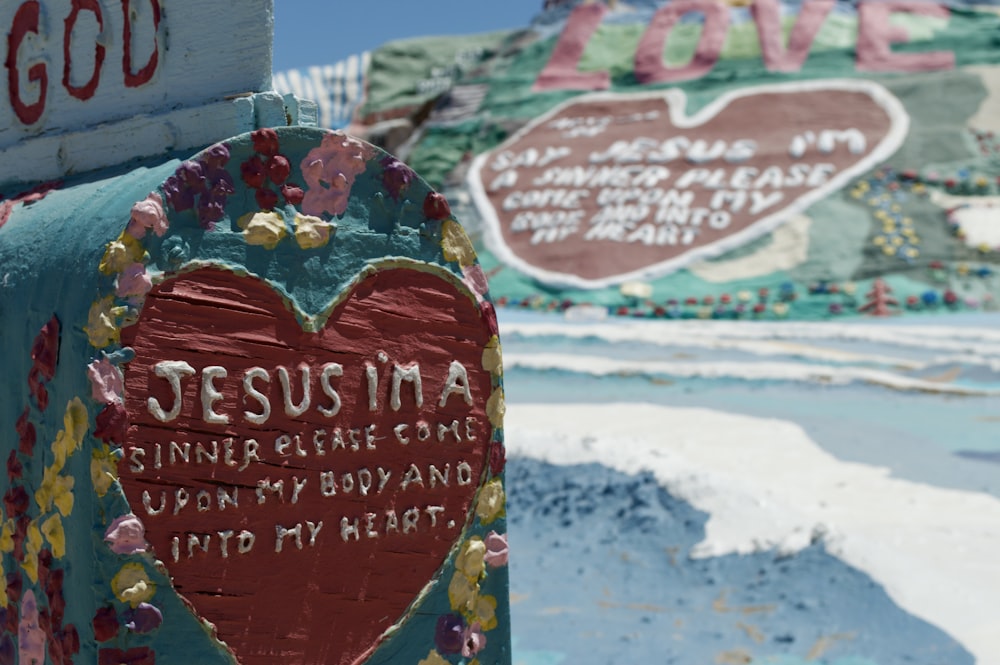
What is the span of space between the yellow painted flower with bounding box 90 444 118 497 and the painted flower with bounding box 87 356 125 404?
7 cm

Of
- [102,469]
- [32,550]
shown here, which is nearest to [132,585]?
[102,469]

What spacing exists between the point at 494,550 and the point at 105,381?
2.63ft

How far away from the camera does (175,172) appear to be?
5.46 feet

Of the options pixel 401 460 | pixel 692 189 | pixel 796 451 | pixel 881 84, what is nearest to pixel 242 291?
pixel 401 460

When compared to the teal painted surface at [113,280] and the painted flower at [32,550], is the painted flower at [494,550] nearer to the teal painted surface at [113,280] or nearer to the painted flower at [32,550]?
the teal painted surface at [113,280]

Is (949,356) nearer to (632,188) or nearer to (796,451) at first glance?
(796,451)

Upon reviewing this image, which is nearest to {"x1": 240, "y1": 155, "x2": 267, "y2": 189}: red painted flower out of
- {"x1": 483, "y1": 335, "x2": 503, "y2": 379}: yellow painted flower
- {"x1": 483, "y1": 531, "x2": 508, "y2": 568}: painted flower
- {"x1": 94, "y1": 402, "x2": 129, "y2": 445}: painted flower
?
{"x1": 94, "y1": 402, "x2": 129, "y2": 445}: painted flower

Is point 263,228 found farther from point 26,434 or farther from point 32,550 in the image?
point 32,550

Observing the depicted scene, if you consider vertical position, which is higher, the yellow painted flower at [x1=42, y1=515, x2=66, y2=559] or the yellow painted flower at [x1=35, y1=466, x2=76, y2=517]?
the yellow painted flower at [x1=35, y1=466, x2=76, y2=517]

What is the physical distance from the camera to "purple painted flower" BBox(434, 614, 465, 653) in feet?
6.53

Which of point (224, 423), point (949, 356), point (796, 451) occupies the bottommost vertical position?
point (949, 356)

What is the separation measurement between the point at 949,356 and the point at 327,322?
6866 mm

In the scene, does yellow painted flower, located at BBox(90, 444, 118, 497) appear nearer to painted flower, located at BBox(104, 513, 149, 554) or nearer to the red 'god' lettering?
painted flower, located at BBox(104, 513, 149, 554)

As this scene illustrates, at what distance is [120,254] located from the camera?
5.32ft
